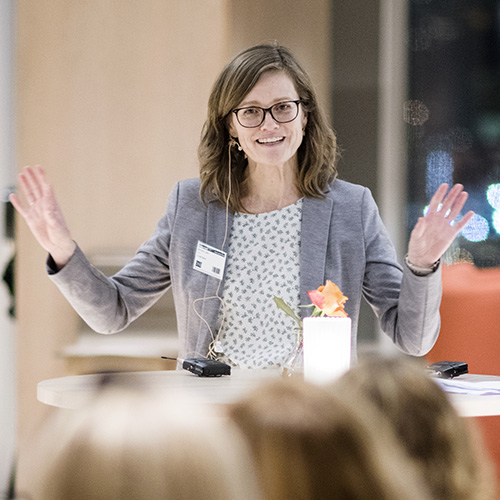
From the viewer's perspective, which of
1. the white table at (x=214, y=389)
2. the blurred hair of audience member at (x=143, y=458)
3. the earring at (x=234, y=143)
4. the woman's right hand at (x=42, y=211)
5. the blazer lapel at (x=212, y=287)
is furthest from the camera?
the earring at (x=234, y=143)

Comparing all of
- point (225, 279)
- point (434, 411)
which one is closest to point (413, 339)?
point (225, 279)

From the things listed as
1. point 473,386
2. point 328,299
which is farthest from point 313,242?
point 473,386

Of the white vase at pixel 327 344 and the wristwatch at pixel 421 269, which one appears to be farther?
the wristwatch at pixel 421 269

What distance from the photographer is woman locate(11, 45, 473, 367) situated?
1995mm

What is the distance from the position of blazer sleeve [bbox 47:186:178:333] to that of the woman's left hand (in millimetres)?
785

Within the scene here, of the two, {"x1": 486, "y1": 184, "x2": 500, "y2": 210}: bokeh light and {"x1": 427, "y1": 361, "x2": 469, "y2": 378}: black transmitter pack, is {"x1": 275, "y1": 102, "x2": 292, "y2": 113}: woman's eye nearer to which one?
{"x1": 427, "y1": 361, "x2": 469, "y2": 378}: black transmitter pack

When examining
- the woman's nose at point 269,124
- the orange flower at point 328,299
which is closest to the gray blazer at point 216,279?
the woman's nose at point 269,124

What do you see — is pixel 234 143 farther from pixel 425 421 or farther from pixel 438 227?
pixel 425 421

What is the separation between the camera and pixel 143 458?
15.0 inches

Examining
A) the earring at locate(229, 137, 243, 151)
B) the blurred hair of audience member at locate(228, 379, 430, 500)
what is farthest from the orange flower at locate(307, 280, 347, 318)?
the blurred hair of audience member at locate(228, 379, 430, 500)

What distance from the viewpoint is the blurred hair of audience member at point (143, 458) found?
0.38 metres

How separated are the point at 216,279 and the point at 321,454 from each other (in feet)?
5.51

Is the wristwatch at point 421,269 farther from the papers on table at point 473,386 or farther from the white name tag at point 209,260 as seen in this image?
the white name tag at point 209,260

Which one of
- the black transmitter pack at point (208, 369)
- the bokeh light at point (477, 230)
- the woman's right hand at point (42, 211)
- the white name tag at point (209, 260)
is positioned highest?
the bokeh light at point (477, 230)
